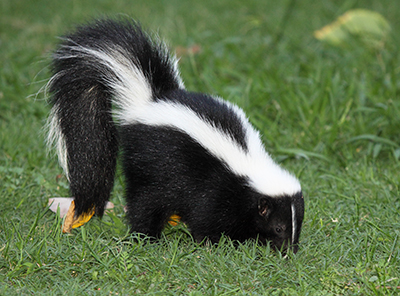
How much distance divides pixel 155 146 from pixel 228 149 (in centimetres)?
49

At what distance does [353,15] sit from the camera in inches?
260

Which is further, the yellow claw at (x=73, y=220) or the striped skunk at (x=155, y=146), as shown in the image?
the yellow claw at (x=73, y=220)

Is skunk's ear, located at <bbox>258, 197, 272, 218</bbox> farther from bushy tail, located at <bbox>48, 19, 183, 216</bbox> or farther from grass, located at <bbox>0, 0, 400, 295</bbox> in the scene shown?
bushy tail, located at <bbox>48, 19, 183, 216</bbox>

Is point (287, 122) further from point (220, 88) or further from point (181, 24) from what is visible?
point (181, 24)

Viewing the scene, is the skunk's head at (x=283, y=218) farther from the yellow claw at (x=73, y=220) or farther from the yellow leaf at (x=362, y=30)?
the yellow leaf at (x=362, y=30)

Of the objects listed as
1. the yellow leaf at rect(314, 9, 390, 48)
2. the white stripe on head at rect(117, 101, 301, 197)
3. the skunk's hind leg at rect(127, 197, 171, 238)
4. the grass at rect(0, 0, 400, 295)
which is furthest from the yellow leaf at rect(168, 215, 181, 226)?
the yellow leaf at rect(314, 9, 390, 48)

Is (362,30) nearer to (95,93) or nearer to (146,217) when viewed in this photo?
(95,93)

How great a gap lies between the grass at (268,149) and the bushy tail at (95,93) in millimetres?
357

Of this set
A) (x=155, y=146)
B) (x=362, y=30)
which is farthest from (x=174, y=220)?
(x=362, y=30)

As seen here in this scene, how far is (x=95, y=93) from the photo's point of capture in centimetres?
369

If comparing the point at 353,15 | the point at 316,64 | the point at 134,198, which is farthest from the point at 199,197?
the point at 353,15

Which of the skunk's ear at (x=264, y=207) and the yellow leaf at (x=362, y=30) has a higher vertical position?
the yellow leaf at (x=362, y=30)

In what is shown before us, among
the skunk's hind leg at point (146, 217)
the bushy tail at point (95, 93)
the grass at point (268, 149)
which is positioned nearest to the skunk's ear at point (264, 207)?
the grass at point (268, 149)

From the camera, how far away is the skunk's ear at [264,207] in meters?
3.36
